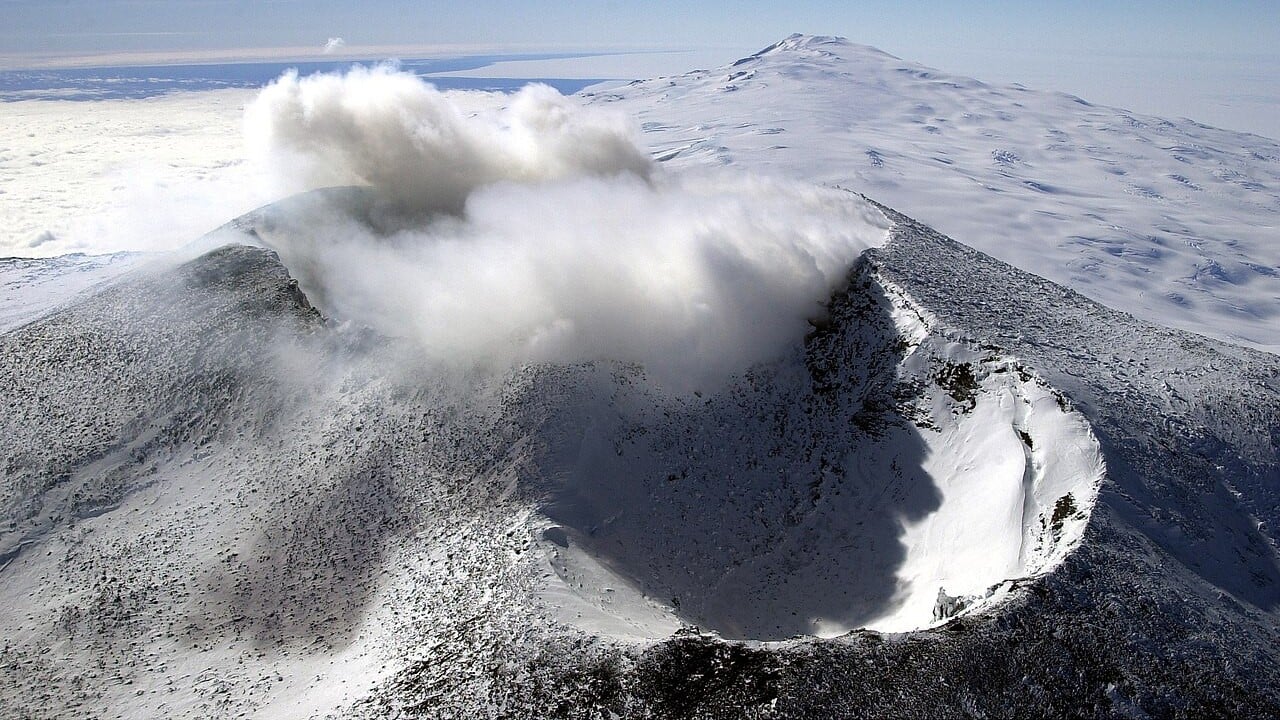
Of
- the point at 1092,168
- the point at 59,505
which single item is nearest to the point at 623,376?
the point at 59,505

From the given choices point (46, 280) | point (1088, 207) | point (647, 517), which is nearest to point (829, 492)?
point (647, 517)

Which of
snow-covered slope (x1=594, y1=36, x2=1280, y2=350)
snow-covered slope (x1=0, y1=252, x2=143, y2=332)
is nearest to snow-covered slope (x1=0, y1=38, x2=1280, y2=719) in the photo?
snow-covered slope (x1=0, y1=252, x2=143, y2=332)

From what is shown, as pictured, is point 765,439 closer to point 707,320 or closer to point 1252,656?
point 707,320

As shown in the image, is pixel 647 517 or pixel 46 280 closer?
pixel 647 517

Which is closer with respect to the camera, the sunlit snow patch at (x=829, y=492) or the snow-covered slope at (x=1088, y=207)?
the sunlit snow patch at (x=829, y=492)

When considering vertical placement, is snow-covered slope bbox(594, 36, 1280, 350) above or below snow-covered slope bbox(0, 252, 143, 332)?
below

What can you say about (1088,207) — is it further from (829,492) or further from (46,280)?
(46,280)

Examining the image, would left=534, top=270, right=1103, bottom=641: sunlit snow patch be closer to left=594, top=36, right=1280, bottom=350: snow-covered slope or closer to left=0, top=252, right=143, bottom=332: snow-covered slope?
left=0, top=252, right=143, bottom=332: snow-covered slope

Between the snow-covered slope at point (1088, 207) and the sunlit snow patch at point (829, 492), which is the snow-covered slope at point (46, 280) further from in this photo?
the snow-covered slope at point (1088, 207)

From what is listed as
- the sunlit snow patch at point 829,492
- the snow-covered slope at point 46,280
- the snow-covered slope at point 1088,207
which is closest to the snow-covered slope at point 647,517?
the sunlit snow patch at point 829,492

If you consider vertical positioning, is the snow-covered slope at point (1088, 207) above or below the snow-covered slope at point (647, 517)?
below

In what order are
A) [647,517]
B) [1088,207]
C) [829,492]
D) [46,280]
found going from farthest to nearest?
[1088,207] → [46,280] → [829,492] → [647,517]
